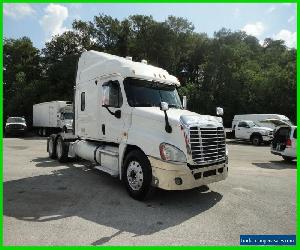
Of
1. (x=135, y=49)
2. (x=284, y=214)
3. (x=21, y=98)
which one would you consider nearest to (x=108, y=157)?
(x=284, y=214)

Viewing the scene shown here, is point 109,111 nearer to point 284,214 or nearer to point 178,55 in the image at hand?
point 284,214

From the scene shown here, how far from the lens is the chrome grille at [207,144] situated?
261 inches

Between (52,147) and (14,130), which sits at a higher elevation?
(14,130)

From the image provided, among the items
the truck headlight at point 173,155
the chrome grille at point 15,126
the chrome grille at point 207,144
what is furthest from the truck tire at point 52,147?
the chrome grille at point 15,126

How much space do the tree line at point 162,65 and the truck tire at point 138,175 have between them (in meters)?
35.5

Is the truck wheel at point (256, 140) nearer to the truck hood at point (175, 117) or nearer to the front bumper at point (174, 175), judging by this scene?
the truck hood at point (175, 117)

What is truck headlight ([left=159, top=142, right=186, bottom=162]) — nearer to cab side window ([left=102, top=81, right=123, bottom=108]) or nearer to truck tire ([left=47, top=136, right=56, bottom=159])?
cab side window ([left=102, top=81, right=123, bottom=108])

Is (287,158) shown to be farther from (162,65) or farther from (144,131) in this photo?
(162,65)

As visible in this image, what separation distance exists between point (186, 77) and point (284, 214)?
56117 millimetres

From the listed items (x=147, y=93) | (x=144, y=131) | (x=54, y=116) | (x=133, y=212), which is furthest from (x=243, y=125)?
(x=133, y=212)

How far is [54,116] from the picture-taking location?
27.8 meters

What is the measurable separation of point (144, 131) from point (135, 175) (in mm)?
1015

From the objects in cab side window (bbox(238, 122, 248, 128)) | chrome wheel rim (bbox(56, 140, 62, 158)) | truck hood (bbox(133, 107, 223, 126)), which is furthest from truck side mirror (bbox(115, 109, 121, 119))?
cab side window (bbox(238, 122, 248, 128))

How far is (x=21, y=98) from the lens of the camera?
1710 inches
